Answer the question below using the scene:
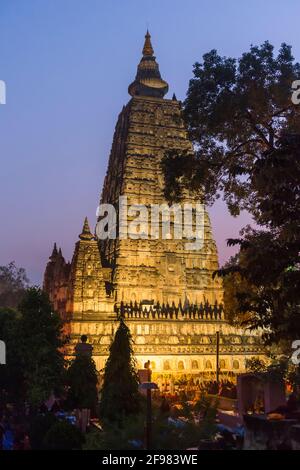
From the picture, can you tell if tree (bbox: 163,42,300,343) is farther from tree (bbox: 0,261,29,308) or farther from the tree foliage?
tree (bbox: 0,261,29,308)

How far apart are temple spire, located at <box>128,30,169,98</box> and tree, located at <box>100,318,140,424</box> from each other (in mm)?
45115

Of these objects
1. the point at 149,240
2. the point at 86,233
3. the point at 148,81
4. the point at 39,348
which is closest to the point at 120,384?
the point at 39,348

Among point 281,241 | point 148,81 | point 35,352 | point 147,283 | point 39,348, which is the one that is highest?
point 148,81

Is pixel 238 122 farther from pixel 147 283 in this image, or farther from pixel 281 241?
pixel 147 283

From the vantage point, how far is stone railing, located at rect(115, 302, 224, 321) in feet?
153

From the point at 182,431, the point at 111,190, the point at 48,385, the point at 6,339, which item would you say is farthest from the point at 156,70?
the point at 182,431

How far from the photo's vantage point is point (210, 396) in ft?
100

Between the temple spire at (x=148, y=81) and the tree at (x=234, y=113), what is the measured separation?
3709 cm

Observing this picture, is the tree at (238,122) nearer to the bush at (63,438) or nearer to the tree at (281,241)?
the tree at (281,241)

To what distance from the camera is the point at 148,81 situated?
59.4 meters

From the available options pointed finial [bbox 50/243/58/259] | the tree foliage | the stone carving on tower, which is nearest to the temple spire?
the stone carving on tower

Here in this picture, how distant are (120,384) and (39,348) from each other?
1005cm
